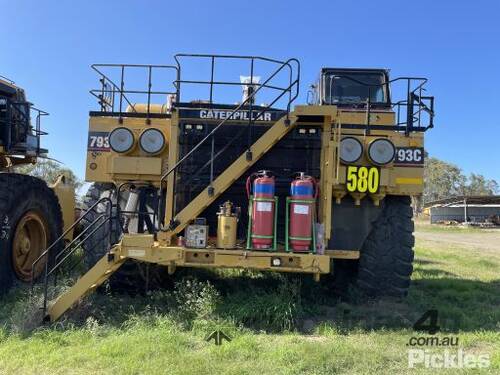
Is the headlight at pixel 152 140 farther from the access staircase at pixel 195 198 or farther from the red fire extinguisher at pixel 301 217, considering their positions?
the red fire extinguisher at pixel 301 217

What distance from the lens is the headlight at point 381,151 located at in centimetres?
600

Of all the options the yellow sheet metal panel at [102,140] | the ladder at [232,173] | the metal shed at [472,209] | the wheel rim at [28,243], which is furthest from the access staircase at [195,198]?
the metal shed at [472,209]

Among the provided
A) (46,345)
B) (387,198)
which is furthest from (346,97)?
(46,345)

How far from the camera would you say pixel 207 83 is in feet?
20.3

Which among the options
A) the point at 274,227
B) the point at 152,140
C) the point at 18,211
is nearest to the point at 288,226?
the point at 274,227

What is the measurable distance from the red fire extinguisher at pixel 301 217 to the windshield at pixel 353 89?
382 centimetres

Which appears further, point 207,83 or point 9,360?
point 207,83

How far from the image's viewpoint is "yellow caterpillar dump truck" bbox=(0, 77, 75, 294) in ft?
21.1

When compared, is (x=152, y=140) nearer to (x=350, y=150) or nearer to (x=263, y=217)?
(x=263, y=217)

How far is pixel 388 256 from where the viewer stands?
626cm

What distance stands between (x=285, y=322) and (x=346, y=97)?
Result: 4.99 m

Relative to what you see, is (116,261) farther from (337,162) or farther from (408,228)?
(408,228)

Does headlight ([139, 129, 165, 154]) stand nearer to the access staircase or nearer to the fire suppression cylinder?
the access staircase

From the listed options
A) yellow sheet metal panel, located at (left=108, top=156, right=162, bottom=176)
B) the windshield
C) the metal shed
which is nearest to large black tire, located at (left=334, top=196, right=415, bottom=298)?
yellow sheet metal panel, located at (left=108, top=156, right=162, bottom=176)
